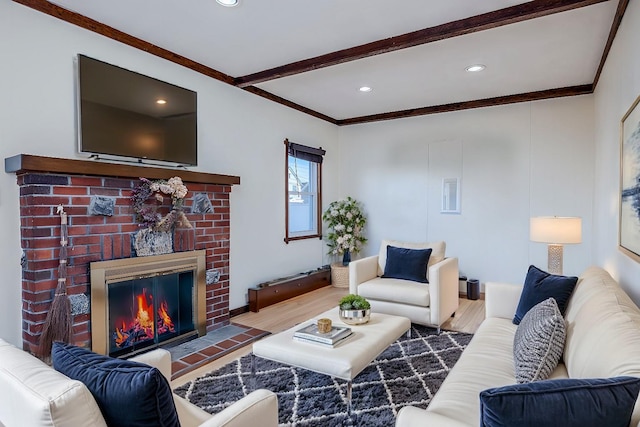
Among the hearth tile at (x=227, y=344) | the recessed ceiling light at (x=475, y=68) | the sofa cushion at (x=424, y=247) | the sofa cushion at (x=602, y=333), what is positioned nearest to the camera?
the sofa cushion at (x=602, y=333)

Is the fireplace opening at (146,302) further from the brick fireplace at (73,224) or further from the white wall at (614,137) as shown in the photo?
the white wall at (614,137)

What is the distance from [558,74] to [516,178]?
1.31m

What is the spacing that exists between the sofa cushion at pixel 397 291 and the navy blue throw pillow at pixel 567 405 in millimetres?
2553

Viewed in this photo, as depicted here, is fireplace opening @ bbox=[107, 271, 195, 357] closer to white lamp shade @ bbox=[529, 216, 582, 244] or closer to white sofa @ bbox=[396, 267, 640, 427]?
white sofa @ bbox=[396, 267, 640, 427]

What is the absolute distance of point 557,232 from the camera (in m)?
3.11

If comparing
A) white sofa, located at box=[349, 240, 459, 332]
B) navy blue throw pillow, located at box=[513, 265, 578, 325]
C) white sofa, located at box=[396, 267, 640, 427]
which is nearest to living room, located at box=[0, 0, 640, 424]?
navy blue throw pillow, located at box=[513, 265, 578, 325]

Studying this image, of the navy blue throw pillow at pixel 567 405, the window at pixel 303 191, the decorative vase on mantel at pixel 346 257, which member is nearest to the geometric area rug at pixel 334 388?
the navy blue throw pillow at pixel 567 405

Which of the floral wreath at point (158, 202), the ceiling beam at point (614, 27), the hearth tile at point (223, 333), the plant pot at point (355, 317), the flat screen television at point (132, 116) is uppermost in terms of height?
the ceiling beam at point (614, 27)

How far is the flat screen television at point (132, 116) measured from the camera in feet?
9.02

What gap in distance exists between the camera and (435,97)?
15.4ft

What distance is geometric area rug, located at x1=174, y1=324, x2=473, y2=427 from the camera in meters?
2.20

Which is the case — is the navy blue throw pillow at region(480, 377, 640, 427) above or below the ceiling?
below

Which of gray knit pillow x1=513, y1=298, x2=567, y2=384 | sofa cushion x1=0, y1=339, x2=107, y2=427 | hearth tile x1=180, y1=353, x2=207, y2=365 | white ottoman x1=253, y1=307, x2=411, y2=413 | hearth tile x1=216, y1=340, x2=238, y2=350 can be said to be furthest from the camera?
hearth tile x1=216, y1=340, x2=238, y2=350

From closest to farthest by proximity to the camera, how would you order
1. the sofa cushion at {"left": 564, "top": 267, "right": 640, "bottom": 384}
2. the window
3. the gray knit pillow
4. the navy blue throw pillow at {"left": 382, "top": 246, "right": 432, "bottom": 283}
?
the sofa cushion at {"left": 564, "top": 267, "right": 640, "bottom": 384}, the gray knit pillow, the navy blue throw pillow at {"left": 382, "top": 246, "right": 432, "bottom": 283}, the window
